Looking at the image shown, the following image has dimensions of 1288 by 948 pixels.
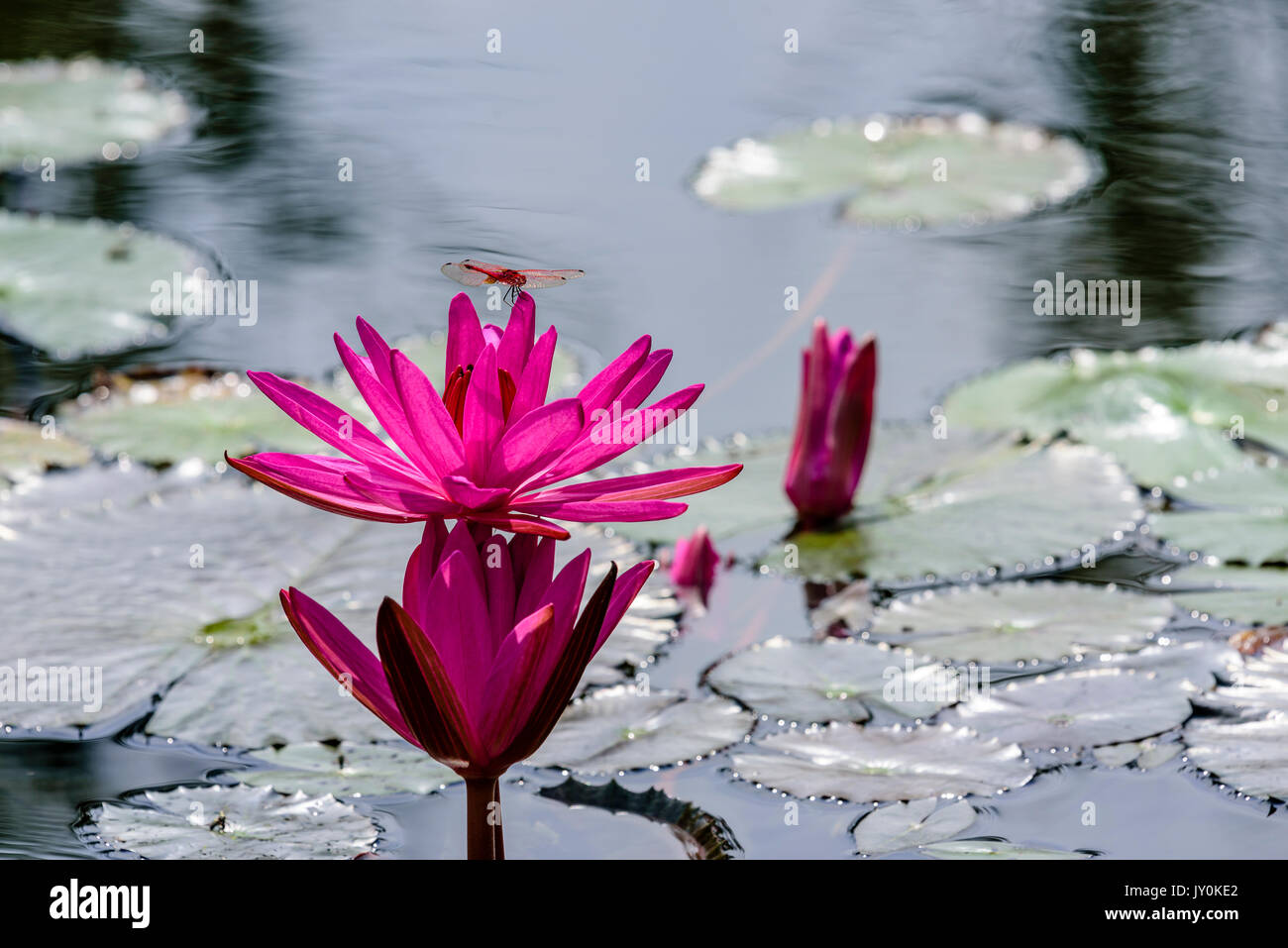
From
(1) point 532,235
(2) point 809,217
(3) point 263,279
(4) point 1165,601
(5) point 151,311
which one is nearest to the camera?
(4) point 1165,601

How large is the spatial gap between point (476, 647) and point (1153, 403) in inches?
75.2

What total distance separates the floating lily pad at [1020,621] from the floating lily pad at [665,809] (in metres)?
0.52

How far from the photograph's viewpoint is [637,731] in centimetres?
178

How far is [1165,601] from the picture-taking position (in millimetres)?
2062

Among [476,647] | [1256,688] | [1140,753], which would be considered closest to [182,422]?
[476,647]

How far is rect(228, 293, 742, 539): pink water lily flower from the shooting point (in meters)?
1.07

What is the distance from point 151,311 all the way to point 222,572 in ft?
3.91

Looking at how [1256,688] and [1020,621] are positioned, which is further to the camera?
[1020,621]

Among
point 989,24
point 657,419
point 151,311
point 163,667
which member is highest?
point 989,24

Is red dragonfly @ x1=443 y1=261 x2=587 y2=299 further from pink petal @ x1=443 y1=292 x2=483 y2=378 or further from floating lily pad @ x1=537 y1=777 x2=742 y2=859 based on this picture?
floating lily pad @ x1=537 y1=777 x2=742 y2=859

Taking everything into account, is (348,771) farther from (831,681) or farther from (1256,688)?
Result: (1256,688)

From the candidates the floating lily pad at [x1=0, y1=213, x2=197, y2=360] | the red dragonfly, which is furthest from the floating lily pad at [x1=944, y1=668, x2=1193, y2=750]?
the floating lily pad at [x1=0, y1=213, x2=197, y2=360]
